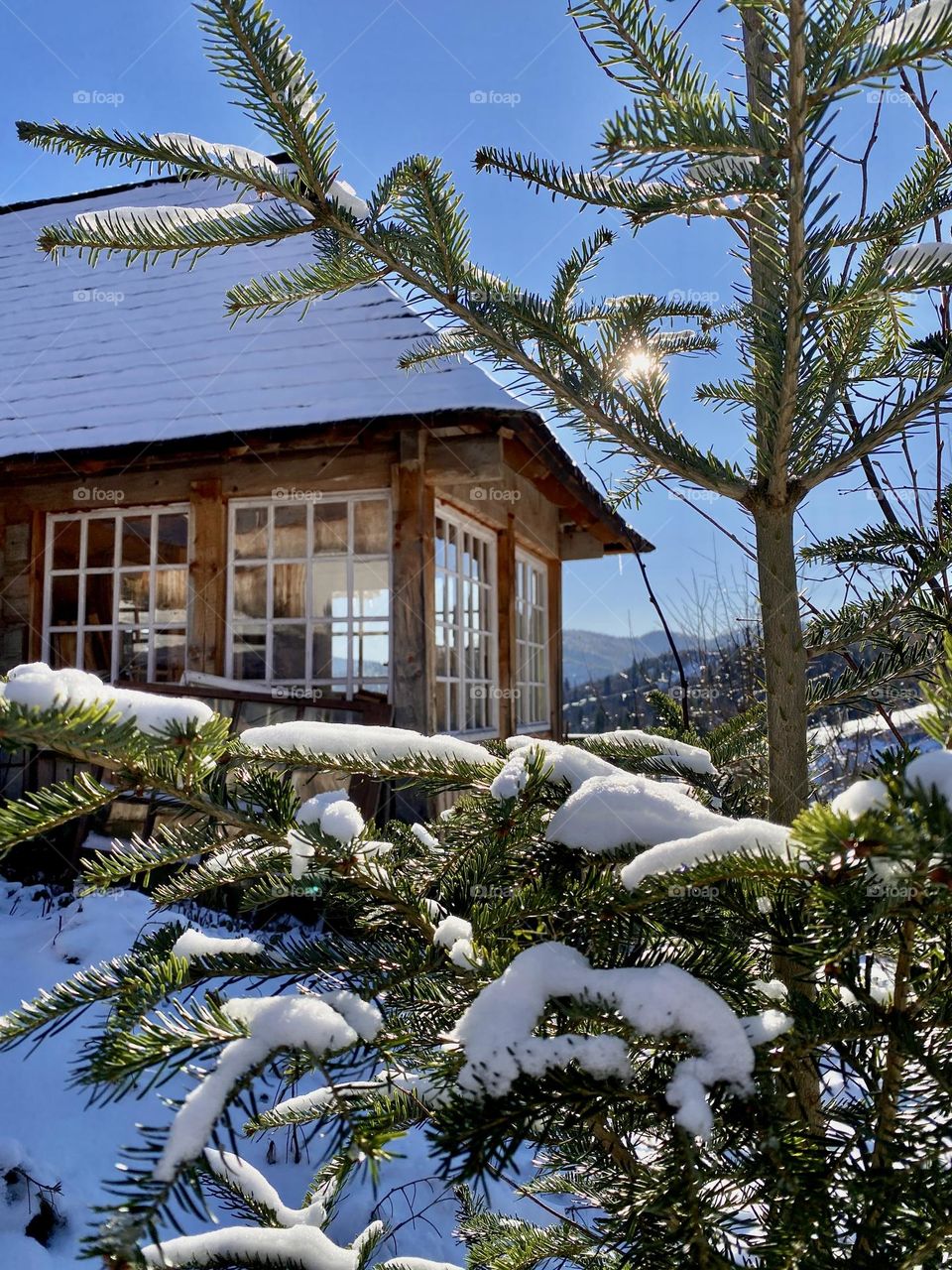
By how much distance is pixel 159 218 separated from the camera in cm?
121

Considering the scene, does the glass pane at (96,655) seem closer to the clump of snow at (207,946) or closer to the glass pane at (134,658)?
the glass pane at (134,658)

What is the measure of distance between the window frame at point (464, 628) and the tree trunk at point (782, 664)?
4.83m

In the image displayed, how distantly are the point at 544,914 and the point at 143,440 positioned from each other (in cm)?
621

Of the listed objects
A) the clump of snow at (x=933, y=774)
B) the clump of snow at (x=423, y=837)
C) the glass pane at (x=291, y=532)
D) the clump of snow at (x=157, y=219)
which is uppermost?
the glass pane at (x=291, y=532)

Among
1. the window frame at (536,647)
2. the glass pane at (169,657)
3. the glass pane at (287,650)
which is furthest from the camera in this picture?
the window frame at (536,647)

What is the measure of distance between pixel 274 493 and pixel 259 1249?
19.7 ft

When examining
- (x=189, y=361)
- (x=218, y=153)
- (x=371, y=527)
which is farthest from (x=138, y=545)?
(x=218, y=153)

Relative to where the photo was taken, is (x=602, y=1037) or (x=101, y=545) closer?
(x=602, y=1037)

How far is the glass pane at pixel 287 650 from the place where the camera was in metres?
6.85

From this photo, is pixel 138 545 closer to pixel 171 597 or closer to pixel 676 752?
pixel 171 597

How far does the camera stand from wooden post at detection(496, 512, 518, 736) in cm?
799

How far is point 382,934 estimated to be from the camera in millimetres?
1067

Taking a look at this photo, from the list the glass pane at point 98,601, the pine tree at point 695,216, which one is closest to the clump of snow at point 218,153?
the pine tree at point 695,216

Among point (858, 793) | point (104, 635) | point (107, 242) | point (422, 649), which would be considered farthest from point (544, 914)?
point (104, 635)
